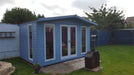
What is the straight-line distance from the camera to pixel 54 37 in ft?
14.0

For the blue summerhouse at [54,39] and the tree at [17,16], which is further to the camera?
the tree at [17,16]

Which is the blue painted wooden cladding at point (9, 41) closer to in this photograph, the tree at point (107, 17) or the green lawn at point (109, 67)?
the green lawn at point (109, 67)

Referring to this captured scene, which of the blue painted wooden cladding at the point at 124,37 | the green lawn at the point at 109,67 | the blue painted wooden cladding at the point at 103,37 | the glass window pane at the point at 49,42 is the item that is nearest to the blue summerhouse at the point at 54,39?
the glass window pane at the point at 49,42

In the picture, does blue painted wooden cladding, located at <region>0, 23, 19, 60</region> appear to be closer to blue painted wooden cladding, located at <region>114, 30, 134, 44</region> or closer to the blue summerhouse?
the blue summerhouse

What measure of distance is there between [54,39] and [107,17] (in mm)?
10055

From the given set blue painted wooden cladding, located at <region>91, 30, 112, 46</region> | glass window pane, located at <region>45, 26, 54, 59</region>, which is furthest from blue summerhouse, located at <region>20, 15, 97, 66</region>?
blue painted wooden cladding, located at <region>91, 30, 112, 46</region>

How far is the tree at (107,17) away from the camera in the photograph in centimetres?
1201

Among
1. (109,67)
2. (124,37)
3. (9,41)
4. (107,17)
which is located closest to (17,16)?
(9,41)

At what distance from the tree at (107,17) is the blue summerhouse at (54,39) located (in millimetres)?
7601

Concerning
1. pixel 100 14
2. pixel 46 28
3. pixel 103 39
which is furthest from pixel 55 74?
pixel 100 14

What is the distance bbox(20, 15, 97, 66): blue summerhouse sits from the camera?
3.85 meters

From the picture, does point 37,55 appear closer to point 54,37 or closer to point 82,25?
point 54,37

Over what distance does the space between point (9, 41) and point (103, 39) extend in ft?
28.3

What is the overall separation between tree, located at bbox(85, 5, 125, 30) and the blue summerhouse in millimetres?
7601
